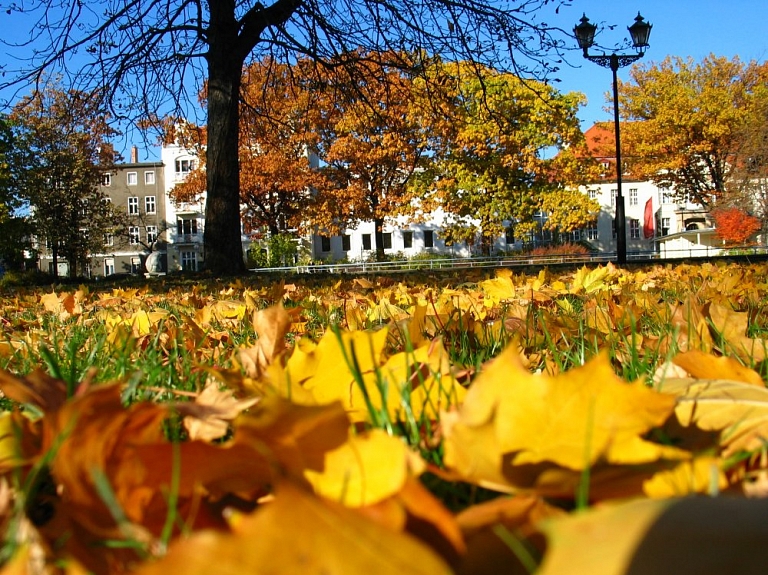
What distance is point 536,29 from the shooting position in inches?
370

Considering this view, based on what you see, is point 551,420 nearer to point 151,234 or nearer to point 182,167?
point 182,167

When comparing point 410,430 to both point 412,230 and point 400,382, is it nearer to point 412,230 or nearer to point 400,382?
point 400,382

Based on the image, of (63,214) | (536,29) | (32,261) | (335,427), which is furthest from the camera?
(32,261)

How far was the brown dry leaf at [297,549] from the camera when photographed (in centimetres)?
30

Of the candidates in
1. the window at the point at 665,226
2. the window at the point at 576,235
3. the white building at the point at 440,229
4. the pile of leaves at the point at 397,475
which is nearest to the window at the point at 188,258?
the white building at the point at 440,229

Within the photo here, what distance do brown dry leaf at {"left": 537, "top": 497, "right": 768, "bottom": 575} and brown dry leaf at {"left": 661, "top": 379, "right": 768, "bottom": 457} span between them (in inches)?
12.1

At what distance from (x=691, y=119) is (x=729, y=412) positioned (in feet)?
136

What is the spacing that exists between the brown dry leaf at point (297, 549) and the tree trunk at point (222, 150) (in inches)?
380

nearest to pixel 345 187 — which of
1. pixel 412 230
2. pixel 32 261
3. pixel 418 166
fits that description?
pixel 418 166

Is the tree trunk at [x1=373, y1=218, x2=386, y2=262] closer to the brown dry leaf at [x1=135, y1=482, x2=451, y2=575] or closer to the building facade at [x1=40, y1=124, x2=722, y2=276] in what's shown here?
the building facade at [x1=40, y1=124, x2=722, y2=276]

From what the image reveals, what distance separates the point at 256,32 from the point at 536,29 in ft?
14.5

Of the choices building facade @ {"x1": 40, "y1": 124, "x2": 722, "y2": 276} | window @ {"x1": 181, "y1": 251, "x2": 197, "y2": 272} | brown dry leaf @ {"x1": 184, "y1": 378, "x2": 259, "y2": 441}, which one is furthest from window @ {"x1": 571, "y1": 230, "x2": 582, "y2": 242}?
brown dry leaf @ {"x1": 184, "y1": 378, "x2": 259, "y2": 441}

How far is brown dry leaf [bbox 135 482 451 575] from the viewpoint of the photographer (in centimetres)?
30

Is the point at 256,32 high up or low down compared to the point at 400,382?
up
